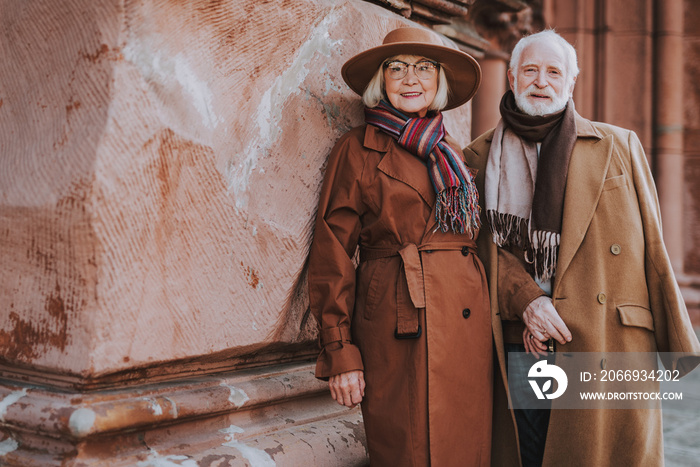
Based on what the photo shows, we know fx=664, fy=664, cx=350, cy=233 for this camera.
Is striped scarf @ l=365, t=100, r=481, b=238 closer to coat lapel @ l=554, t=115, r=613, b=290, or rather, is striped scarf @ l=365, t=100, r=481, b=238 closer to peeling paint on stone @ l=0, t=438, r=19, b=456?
coat lapel @ l=554, t=115, r=613, b=290

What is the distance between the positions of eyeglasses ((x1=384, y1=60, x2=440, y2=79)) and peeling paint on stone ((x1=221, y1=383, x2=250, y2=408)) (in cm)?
115

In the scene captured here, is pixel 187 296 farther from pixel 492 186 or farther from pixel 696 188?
pixel 696 188

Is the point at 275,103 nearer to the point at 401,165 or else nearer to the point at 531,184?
the point at 401,165

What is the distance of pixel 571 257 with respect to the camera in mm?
2174

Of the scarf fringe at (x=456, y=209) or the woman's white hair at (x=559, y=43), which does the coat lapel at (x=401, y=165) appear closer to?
the scarf fringe at (x=456, y=209)

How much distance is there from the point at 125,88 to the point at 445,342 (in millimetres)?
1181

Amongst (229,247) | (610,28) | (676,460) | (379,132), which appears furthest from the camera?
(610,28)

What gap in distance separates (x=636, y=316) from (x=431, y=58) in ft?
3.58

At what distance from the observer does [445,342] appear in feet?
6.73

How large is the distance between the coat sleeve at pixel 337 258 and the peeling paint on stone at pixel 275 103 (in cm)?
23

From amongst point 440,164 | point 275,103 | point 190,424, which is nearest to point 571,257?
point 440,164

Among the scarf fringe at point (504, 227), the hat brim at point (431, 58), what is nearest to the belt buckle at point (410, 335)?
the scarf fringe at point (504, 227)

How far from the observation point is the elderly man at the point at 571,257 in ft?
7.07

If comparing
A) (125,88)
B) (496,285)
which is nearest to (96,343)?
(125,88)
